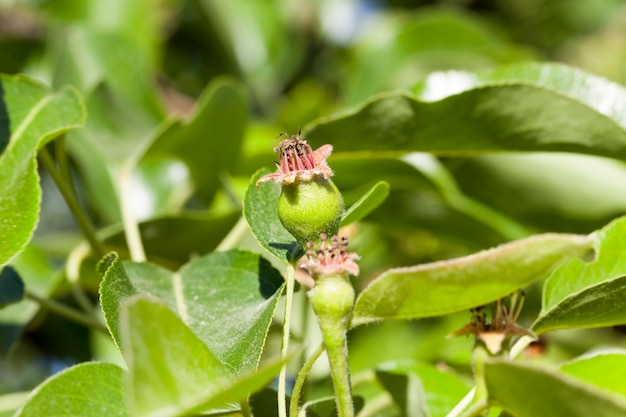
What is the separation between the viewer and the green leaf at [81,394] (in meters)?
0.91

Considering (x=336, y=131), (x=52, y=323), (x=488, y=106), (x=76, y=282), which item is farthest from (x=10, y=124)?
(x=52, y=323)

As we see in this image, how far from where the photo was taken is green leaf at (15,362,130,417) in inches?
35.9

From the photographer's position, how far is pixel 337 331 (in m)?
0.91

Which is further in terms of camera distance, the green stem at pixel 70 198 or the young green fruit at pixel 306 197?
the green stem at pixel 70 198

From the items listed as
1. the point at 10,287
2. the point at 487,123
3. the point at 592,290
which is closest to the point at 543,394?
the point at 592,290

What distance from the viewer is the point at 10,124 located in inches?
54.5

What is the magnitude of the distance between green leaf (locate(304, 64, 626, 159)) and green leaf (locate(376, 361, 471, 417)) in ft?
1.27

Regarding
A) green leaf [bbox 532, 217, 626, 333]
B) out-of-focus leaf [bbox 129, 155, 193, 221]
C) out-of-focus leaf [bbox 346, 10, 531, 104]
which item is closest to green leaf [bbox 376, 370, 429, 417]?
green leaf [bbox 532, 217, 626, 333]

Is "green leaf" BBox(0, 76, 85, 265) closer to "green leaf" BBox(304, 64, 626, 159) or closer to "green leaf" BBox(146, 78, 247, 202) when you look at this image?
"green leaf" BBox(146, 78, 247, 202)

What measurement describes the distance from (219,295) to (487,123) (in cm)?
55

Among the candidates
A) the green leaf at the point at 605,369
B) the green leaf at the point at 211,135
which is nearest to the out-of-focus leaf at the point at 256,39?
the green leaf at the point at 211,135

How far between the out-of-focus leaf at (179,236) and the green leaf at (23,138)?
29 cm

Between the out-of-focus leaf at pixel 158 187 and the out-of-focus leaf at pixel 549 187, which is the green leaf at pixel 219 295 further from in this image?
the out-of-focus leaf at pixel 158 187

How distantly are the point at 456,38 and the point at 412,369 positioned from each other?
1.58 metres
